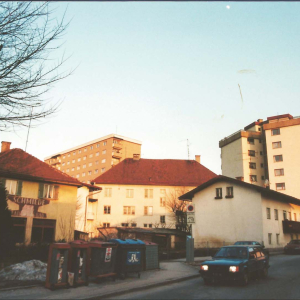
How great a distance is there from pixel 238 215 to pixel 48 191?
19468mm

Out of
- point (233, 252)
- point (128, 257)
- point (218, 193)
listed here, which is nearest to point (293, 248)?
point (218, 193)

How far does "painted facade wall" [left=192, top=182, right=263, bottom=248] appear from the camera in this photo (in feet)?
107

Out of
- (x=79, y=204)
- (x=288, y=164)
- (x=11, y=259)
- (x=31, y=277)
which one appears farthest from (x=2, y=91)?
(x=288, y=164)

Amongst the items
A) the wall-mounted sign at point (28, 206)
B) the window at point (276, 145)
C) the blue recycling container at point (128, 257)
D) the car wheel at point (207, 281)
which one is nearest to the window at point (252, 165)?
the window at point (276, 145)

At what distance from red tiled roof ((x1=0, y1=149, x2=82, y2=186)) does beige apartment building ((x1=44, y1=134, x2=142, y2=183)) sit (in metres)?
62.3

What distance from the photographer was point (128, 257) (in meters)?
12.7

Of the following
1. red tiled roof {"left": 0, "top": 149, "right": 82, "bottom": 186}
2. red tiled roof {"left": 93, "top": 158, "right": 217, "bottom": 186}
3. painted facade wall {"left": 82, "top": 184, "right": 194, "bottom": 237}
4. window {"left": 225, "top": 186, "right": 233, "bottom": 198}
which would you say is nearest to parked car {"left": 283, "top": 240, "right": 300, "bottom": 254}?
window {"left": 225, "top": 186, "right": 233, "bottom": 198}

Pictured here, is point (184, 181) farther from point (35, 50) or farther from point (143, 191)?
point (35, 50)

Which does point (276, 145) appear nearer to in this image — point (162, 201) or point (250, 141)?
point (250, 141)

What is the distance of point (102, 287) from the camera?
10688 millimetres

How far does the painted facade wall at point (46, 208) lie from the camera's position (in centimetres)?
2497

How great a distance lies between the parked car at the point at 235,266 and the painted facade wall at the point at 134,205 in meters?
39.7

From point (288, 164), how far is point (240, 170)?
11.2 m

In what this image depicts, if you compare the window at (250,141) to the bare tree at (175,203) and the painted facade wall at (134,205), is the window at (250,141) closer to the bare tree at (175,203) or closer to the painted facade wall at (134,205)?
the painted facade wall at (134,205)
